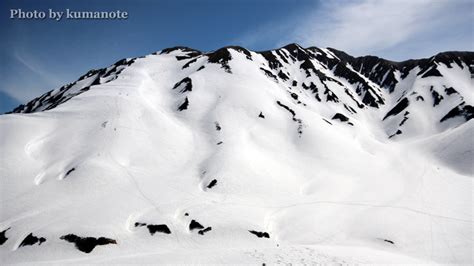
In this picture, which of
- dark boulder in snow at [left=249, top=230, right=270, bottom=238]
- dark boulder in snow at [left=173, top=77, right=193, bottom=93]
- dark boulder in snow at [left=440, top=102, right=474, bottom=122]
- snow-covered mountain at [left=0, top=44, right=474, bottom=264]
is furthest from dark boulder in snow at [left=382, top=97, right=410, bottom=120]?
dark boulder in snow at [left=249, top=230, right=270, bottom=238]

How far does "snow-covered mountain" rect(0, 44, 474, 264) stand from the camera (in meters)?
27.0

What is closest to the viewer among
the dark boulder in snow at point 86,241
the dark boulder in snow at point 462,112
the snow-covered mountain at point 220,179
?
the dark boulder in snow at point 86,241

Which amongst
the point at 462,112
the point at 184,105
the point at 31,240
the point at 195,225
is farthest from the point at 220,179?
the point at 462,112

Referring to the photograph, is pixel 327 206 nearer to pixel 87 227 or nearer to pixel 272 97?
pixel 87 227

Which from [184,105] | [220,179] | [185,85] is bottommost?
[220,179]

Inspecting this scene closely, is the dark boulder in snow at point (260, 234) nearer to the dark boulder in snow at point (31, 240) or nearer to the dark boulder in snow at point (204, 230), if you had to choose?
the dark boulder in snow at point (204, 230)

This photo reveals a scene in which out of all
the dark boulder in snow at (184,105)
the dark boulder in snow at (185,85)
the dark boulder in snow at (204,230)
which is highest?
the dark boulder in snow at (185,85)

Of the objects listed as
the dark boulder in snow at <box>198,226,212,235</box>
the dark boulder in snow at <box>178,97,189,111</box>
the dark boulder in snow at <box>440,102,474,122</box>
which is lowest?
the dark boulder in snow at <box>198,226,212,235</box>

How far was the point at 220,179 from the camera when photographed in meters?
41.2

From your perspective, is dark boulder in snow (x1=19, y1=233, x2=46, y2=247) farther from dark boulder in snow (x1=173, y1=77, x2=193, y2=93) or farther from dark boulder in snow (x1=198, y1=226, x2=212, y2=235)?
dark boulder in snow (x1=173, y1=77, x2=193, y2=93)

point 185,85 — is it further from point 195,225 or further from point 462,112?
point 462,112

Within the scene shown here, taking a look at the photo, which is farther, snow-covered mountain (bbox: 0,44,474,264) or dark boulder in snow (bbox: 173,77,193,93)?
dark boulder in snow (bbox: 173,77,193,93)

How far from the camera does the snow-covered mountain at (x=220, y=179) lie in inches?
1061

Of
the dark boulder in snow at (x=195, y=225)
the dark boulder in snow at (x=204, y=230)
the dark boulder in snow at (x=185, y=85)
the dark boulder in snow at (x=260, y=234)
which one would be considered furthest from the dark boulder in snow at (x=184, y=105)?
the dark boulder in snow at (x=260, y=234)
